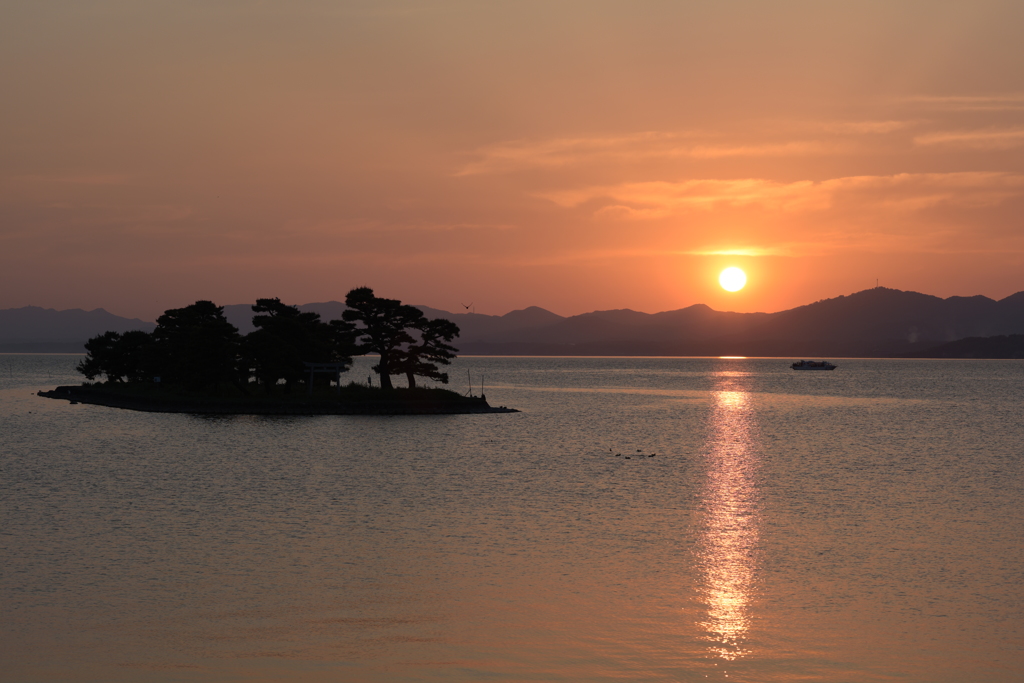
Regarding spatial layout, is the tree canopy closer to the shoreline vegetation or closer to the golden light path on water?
the shoreline vegetation

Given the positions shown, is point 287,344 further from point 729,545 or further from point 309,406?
point 729,545

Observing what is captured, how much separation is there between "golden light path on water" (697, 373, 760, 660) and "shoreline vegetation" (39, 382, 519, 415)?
133 feet

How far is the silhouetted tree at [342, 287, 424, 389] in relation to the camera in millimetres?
103188

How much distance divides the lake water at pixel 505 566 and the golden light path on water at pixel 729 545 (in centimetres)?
13

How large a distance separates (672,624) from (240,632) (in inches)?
424

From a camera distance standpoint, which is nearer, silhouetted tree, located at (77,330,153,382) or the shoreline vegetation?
the shoreline vegetation

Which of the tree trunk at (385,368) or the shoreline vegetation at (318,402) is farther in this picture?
the tree trunk at (385,368)

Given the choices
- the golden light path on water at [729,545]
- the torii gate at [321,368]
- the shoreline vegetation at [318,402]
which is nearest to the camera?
the golden light path on water at [729,545]

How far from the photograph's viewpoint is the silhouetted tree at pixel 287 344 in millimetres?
102250

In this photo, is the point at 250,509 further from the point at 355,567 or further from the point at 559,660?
the point at 559,660

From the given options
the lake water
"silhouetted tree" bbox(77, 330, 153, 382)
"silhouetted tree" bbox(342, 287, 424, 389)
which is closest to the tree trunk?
"silhouetted tree" bbox(342, 287, 424, 389)

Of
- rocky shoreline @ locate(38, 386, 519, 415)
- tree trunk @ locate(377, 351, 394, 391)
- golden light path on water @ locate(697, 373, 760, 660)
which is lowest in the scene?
golden light path on water @ locate(697, 373, 760, 660)

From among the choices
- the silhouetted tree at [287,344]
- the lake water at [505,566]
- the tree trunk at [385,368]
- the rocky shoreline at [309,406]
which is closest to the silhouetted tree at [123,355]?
the rocky shoreline at [309,406]

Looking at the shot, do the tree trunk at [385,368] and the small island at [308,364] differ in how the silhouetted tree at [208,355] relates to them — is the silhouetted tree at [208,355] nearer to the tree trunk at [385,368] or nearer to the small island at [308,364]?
the small island at [308,364]
